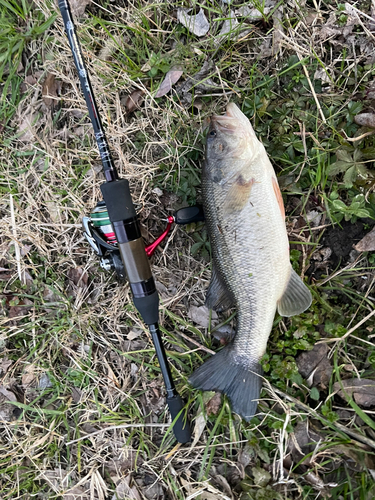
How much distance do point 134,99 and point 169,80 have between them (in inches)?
13.2

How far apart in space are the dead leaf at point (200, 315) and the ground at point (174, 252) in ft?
0.10

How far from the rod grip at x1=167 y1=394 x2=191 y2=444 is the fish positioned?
24 centimetres

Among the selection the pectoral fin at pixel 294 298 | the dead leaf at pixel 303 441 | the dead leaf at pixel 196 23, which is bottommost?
the dead leaf at pixel 303 441

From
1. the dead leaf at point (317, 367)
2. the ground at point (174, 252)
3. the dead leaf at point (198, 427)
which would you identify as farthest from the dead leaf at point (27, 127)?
the dead leaf at point (317, 367)

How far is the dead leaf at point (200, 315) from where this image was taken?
2812 mm

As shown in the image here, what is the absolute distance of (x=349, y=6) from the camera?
8.09 feet

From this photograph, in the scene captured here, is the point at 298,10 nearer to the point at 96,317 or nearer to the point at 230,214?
the point at 230,214

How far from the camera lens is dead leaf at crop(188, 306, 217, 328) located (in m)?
2.81

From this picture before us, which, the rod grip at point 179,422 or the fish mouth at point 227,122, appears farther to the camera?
the rod grip at point 179,422

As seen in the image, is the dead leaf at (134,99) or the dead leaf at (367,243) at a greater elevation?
the dead leaf at (134,99)

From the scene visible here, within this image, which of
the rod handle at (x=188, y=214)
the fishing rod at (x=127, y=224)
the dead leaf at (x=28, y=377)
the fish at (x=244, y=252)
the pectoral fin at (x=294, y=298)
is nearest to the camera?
the fishing rod at (x=127, y=224)

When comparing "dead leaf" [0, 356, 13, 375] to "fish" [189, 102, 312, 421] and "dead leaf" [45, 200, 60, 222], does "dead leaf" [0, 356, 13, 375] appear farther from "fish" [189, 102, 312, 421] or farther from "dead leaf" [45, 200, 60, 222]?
"fish" [189, 102, 312, 421]

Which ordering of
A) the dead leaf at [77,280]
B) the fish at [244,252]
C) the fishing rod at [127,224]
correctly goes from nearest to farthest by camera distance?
the fishing rod at [127,224] → the fish at [244,252] → the dead leaf at [77,280]

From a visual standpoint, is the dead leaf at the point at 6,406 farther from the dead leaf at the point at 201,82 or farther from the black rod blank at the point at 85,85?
the dead leaf at the point at 201,82
